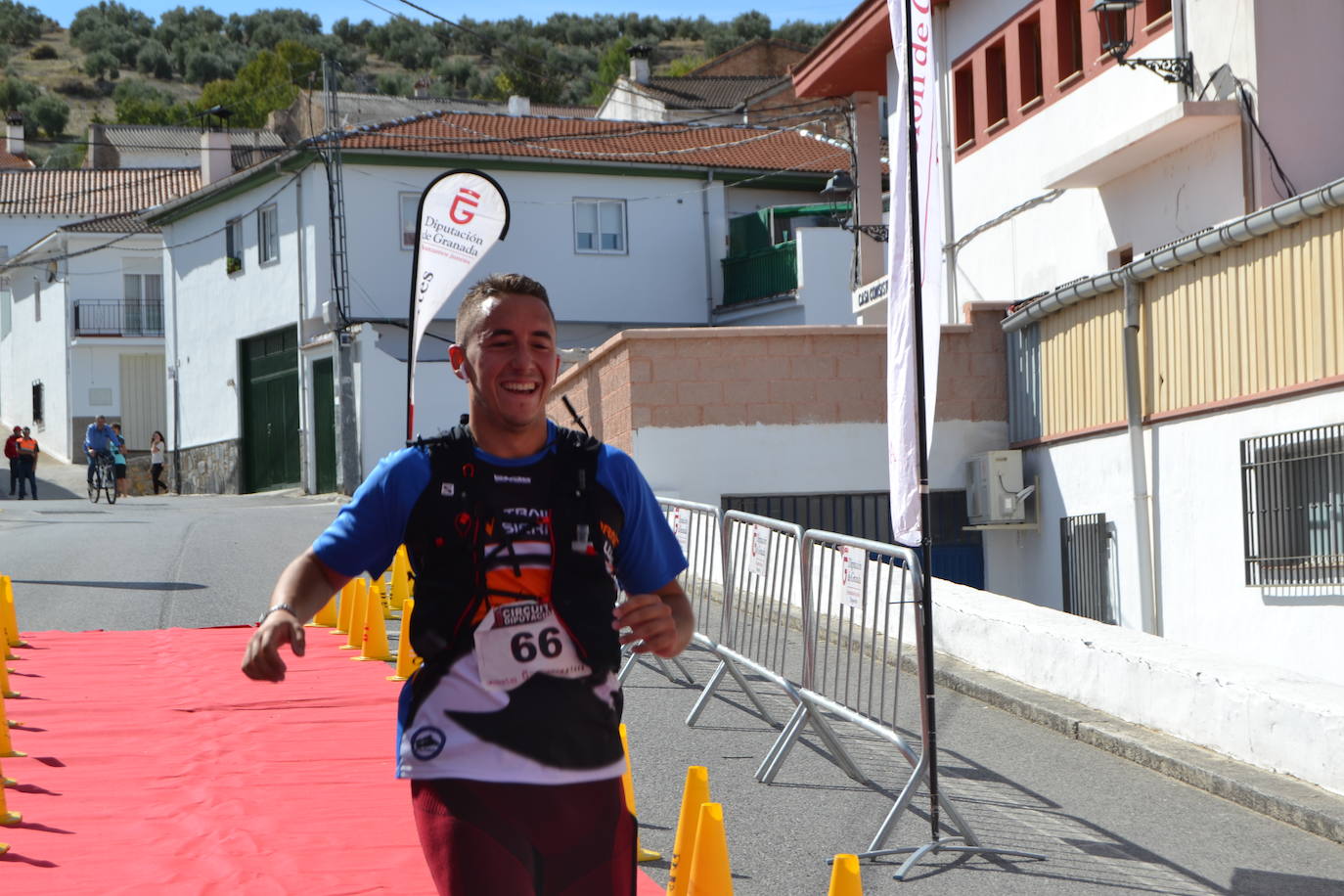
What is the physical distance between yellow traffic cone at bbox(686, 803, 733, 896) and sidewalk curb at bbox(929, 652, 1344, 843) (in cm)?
297

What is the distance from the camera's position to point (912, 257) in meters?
6.91

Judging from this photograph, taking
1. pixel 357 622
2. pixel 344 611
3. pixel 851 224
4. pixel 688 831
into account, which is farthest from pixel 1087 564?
pixel 851 224

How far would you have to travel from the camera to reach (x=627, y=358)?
17266mm

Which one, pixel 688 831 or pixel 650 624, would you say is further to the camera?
pixel 688 831

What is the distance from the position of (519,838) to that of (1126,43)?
14245 mm

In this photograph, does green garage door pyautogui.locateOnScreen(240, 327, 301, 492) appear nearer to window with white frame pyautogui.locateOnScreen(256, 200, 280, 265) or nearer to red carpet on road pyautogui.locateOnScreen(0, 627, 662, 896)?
window with white frame pyautogui.locateOnScreen(256, 200, 280, 265)

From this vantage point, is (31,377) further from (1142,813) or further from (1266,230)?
(1142,813)

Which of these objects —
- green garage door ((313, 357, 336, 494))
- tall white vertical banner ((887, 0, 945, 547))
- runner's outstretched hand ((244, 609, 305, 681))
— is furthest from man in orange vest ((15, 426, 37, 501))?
runner's outstretched hand ((244, 609, 305, 681))

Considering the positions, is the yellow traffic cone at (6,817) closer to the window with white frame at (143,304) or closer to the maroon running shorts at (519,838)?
the maroon running shorts at (519,838)

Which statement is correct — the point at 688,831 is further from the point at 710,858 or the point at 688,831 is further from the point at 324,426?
the point at 324,426

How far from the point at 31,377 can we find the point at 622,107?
22.8 meters

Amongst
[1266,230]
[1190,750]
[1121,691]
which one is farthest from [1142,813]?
[1266,230]

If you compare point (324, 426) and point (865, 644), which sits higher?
point (324, 426)

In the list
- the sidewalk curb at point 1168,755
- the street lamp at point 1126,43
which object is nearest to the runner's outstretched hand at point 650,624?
the sidewalk curb at point 1168,755
